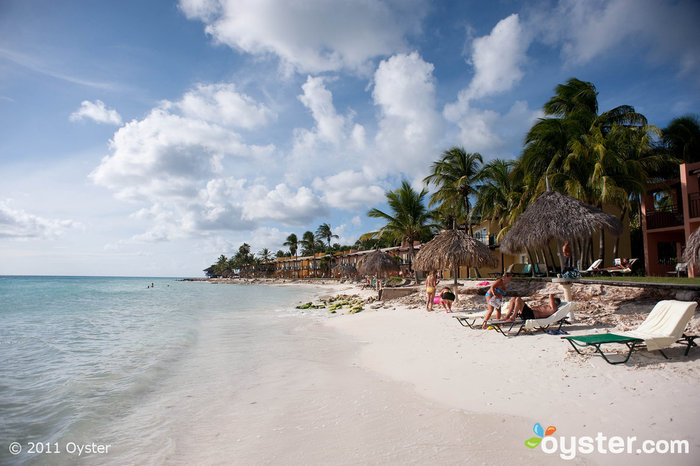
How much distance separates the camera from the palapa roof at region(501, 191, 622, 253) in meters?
9.13

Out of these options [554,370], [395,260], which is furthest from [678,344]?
[395,260]

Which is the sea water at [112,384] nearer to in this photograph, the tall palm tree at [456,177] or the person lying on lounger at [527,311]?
the person lying on lounger at [527,311]

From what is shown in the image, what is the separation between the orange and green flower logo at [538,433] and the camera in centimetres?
315

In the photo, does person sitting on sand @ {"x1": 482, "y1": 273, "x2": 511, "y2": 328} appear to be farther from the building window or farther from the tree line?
the building window

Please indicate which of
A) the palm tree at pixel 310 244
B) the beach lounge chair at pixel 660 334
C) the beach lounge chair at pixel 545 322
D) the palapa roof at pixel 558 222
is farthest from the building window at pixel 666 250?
the palm tree at pixel 310 244

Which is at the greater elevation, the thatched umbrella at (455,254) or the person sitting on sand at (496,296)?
the thatched umbrella at (455,254)

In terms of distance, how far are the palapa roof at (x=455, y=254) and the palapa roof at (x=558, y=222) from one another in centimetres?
169

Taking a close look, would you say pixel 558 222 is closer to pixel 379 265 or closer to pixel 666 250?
pixel 666 250

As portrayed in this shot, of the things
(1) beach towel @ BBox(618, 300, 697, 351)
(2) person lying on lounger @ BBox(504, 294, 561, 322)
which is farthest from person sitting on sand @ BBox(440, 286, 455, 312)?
(1) beach towel @ BBox(618, 300, 697, 351)

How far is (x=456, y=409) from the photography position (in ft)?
13.0

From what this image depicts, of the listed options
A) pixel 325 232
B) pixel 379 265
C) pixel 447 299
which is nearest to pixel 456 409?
pixel 447 299

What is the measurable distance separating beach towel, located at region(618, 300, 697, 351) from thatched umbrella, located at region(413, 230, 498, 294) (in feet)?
21.2

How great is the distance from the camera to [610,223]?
952 centimetres

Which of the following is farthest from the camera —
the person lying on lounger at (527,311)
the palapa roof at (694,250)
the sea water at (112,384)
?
the person lying on lounger at (527,311)
